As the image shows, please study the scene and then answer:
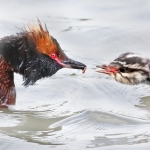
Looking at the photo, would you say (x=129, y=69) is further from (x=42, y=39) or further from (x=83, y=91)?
(x=42, y=39)

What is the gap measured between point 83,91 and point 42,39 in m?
1.01

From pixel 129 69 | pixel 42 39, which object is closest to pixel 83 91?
pixel 129 69

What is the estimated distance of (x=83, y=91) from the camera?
380 inches

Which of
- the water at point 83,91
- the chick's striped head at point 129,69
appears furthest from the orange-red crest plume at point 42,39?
the chick's striped head at point 129,69

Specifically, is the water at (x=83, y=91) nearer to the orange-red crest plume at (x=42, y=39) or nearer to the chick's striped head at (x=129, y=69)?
the chick's striped head at (x=129, y=69)

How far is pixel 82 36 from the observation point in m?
11.5

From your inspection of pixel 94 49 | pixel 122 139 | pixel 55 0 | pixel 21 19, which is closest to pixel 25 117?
pixel 122 139

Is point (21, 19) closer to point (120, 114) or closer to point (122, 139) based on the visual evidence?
point (120, 114)

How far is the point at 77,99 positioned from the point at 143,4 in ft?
12.0

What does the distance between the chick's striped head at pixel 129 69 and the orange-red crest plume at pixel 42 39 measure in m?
0.88

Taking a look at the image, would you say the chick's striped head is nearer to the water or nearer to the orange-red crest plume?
the water

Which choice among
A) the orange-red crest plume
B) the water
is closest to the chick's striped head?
the water

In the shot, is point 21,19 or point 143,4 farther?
point 143,4

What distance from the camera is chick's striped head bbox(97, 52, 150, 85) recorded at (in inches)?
372
